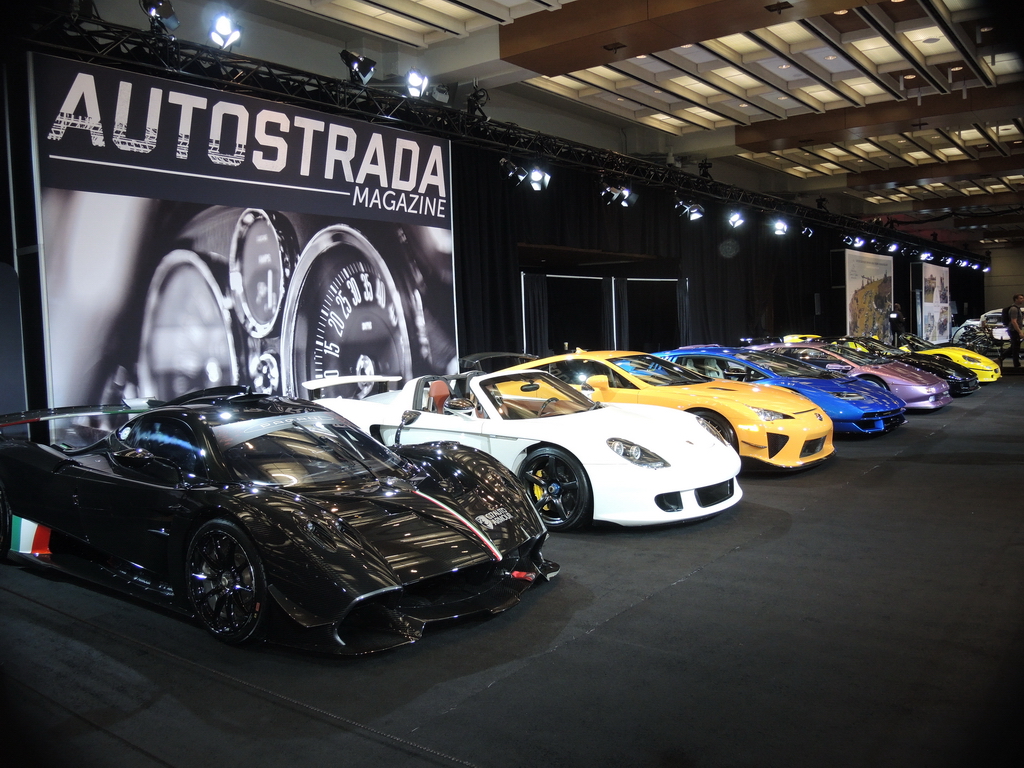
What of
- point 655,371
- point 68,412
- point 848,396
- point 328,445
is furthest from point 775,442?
point 68,412

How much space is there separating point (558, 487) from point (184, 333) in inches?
178

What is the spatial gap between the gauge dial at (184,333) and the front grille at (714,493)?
5127 millimetres

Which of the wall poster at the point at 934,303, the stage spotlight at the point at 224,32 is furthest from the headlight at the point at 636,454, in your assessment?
the wall poster at the point at 934,303

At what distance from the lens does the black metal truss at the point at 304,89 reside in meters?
7.06

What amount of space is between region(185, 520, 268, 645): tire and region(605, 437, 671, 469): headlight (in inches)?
97.6

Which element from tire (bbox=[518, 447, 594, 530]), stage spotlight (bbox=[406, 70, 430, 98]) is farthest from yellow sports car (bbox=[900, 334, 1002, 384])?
tire (bbox=[518, 447, 594, 530])

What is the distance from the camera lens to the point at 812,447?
7023mm

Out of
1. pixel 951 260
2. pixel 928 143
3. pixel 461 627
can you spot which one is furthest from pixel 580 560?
pixel 951 260

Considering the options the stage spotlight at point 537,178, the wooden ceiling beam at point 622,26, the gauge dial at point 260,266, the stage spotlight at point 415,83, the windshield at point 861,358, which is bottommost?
the windshield at point 861,358

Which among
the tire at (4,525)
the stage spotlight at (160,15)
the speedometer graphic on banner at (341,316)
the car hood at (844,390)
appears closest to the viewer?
the tire at (4,525)

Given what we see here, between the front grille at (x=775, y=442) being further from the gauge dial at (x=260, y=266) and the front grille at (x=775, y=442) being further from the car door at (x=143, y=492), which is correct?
the gauge dial at (x=260, y=266)

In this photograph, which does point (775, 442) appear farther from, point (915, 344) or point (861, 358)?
point (915, 344)

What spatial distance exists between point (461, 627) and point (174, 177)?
606 centimetres

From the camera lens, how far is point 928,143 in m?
17.1
